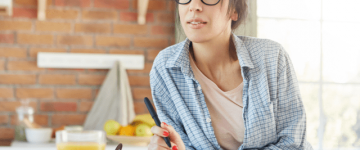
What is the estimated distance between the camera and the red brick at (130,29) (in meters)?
2.15

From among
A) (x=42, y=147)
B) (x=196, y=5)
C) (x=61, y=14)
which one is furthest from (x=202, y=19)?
(x=61, y=14)

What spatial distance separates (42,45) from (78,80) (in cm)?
29

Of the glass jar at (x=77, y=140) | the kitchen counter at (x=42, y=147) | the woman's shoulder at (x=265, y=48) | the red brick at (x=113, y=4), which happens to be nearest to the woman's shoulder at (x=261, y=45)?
the woman's shoulder at (x=265, y=48)

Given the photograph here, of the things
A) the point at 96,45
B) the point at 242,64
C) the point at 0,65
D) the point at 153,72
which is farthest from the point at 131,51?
the point at 242,64

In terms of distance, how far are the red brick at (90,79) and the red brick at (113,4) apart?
1.40ft

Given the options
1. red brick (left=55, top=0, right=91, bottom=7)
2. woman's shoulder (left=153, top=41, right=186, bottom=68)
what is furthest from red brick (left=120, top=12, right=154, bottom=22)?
woman's shoulder (left=153, top=41, right=186, bottom=68)

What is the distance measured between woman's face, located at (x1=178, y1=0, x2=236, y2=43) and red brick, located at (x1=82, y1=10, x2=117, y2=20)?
1.24 m

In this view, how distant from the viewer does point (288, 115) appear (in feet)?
3.31

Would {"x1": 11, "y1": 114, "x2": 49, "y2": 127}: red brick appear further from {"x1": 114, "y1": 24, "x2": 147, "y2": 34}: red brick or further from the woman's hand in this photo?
the woman's hand

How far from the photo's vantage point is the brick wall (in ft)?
6.72

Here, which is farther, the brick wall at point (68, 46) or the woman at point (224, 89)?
the brick wall at point (68, 46)

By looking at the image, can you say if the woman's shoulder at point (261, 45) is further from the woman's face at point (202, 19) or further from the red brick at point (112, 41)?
the red brick at point (112, 41)

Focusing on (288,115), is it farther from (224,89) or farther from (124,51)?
(124,51)

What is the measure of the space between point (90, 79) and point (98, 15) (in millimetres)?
391
